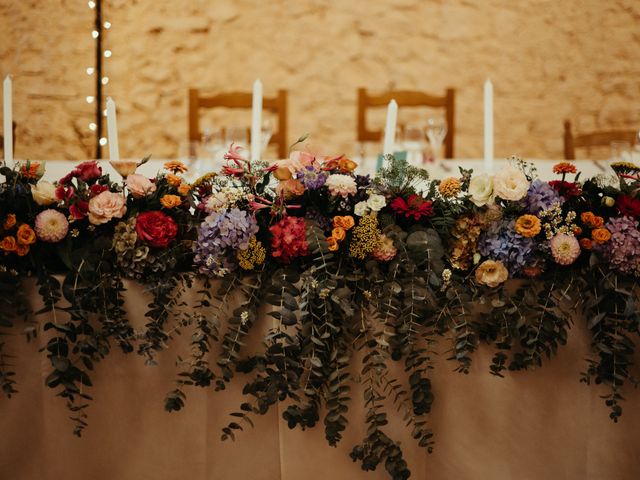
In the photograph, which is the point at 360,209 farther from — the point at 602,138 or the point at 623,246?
the point at 602,138

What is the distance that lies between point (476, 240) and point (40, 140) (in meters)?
4.03

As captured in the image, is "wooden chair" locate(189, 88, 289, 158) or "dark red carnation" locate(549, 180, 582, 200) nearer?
"dark red carnation" locate(549, 180, 582, 200)

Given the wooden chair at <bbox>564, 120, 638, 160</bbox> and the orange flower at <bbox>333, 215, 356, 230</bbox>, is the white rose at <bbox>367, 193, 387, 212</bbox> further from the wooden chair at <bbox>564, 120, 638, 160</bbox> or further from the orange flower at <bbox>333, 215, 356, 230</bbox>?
the wooden chair at <bbox>564, 120, 638, 160</bbox>

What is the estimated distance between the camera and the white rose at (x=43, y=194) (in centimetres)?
119

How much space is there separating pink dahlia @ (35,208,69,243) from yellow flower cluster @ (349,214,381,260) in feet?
1.93

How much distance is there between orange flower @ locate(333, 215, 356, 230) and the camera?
45.3 inches

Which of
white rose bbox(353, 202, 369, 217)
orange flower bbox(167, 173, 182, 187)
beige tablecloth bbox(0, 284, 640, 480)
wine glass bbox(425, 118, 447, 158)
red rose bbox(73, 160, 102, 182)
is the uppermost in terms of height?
wine glass bbox(425, 118, 447, 158)

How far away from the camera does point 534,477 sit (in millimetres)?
1270

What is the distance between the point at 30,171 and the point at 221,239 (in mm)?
473

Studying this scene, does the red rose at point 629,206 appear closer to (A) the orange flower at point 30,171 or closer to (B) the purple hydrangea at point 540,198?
(B) the purple hydrangea at point 540,198

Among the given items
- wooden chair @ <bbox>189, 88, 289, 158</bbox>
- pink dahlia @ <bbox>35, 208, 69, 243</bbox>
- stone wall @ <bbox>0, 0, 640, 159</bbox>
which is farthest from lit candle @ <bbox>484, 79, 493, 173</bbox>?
stone wall @ <bbox>0, 0, 640, 159</bbox>

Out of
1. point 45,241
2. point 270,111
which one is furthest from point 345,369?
point 270,111

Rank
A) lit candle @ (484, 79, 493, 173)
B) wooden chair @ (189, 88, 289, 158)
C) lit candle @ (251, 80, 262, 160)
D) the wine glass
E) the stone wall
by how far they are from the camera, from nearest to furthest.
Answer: lit candle @ (484, 79, 493, 173)
lit candle @ (251, 80, 262, 160)
the wine glass
wooden chair @ (189, 88, 289, 158)
the stone wall

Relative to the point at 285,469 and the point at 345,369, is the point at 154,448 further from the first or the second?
the point at 345,369
